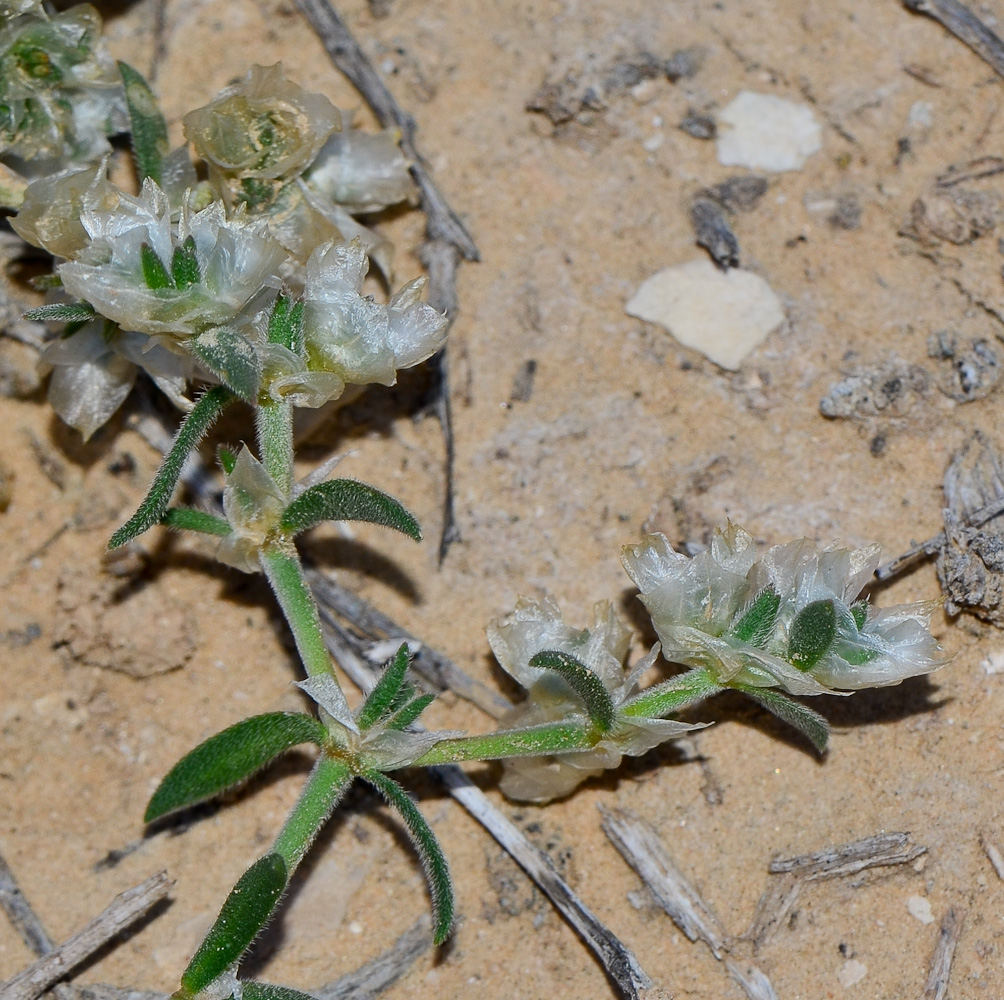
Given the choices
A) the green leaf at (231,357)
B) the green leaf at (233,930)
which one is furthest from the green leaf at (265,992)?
the green leaf at (231,357)

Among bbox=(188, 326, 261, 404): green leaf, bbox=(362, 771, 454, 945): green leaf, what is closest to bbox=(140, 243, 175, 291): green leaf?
bbox=(188, 326, 261, 404): green leaf

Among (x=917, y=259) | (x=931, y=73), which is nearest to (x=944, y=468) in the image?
(x=917, y=259)

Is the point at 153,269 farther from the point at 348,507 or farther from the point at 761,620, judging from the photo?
the point at 761,620

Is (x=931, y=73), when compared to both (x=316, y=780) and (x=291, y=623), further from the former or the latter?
(x=316, y=780)

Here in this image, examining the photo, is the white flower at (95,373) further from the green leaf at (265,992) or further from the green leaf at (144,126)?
the green leaf at (265,992)

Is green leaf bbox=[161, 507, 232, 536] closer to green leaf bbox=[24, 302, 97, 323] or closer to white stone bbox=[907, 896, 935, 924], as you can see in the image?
green leaf bbox=[24, 302, 97, 323]

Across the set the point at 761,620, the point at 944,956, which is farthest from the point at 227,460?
the point at 944,956
